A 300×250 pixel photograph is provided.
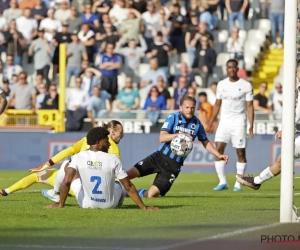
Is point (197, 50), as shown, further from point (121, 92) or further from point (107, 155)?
point (107, 155)

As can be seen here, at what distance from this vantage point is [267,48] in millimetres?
29875

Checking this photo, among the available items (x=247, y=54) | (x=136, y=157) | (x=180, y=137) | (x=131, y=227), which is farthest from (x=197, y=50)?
(x=131, y=227)

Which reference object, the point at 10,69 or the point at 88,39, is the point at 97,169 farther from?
the point at 10,69

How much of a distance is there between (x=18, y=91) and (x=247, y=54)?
684 cm

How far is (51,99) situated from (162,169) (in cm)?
1096

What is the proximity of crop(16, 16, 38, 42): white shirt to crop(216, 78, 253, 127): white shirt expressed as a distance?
11624 mm

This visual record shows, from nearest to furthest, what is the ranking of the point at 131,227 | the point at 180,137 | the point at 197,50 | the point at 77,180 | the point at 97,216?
the point at 131,227
the point at 97,216
the point at 77,180
the point at 180,137
the point at 197,50

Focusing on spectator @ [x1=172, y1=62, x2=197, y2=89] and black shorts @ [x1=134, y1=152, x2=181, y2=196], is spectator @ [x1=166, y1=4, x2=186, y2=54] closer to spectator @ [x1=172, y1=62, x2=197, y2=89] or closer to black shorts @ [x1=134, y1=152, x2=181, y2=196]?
spectator @ [x1=172, y1=62, x2=197, y2=89]

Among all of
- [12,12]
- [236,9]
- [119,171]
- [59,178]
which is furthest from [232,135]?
[12,12]

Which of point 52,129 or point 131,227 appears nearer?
point 131,227

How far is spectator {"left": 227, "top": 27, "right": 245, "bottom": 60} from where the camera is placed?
28.4 metres

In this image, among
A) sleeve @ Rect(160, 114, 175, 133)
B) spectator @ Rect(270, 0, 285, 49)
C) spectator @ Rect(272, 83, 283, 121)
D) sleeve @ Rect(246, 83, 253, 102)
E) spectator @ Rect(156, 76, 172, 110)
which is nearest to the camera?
sleeve @ Rect(160, 114, 175, 133)

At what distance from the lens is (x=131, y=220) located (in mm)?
11672

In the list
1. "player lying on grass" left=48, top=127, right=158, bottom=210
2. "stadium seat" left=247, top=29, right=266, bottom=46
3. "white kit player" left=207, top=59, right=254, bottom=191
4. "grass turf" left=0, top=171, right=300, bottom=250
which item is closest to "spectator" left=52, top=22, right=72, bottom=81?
"stadium seat" left=247, top=29, right=266, bottom=46
